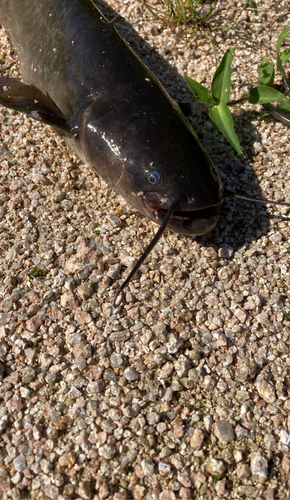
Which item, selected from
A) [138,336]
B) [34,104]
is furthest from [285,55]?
[138,336]

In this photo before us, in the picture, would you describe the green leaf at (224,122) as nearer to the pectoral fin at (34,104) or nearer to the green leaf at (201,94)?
the green leaf at (201,94)

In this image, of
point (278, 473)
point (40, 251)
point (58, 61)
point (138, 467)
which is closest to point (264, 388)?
point (278, 473)

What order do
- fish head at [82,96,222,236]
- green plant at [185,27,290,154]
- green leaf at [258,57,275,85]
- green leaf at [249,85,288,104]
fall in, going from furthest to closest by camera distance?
green leaf at [258,57,275,85] → green leaf at [249,85,288,104] → green plant at [185,27,290,154] → fish head at [82,96,222,236]

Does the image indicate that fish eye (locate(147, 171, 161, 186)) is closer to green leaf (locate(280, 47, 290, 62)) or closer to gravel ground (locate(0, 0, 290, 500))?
gravel ground (locate(0, 0, 290, 500))

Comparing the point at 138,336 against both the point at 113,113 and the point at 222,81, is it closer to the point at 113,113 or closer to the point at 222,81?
the point at 113,113

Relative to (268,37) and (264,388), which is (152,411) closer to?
(264,388)

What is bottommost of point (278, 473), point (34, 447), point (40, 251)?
point (278, 473)

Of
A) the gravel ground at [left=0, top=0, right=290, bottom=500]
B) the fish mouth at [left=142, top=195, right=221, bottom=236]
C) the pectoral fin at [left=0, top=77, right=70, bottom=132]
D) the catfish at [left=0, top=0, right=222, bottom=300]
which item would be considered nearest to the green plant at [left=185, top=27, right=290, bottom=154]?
the gravel ground at [left=0, top=0, right=290, bottom=500]
